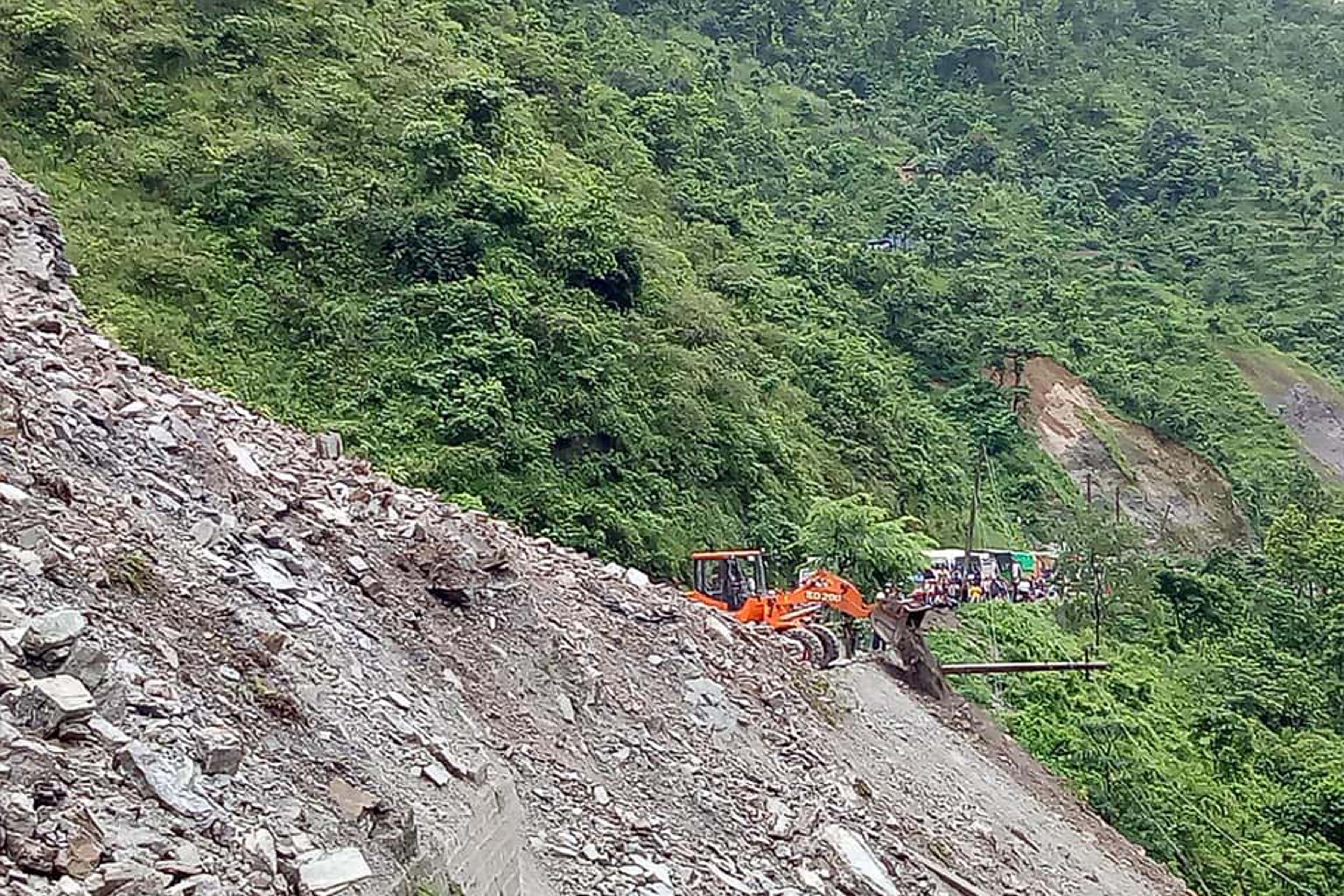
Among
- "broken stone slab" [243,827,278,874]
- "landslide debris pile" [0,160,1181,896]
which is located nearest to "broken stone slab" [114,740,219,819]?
"landslide debris pile" [0,160,1181,896]

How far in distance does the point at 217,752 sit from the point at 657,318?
60.3 feet

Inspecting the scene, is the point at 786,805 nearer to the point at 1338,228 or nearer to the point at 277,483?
the point at 277,483

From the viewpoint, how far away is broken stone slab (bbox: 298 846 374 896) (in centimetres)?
421

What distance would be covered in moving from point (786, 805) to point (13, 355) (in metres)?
5.25

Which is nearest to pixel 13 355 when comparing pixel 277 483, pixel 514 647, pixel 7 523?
pixel 277 483

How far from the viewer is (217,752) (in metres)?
4.56

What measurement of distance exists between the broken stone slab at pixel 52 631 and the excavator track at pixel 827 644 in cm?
829

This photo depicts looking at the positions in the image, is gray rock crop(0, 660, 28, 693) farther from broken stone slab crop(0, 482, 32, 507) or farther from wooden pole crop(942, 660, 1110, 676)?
wooden pole crop(942, 660, 1110, 676)

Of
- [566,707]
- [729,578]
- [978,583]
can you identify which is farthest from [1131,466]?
[566,707]

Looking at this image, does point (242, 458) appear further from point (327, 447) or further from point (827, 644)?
point (827, 644)

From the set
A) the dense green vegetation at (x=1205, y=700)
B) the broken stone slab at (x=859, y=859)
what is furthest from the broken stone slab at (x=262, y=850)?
the dense green vegetation at (x=1205, y=700)

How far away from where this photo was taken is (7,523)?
5.13 m

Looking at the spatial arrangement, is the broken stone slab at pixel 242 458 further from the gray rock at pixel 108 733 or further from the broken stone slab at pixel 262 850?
the broken stone slab at pixel 262 850

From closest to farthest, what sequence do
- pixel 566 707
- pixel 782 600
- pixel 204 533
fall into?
pixel 204 533 < pixel 566 707 < pixel 782 600
